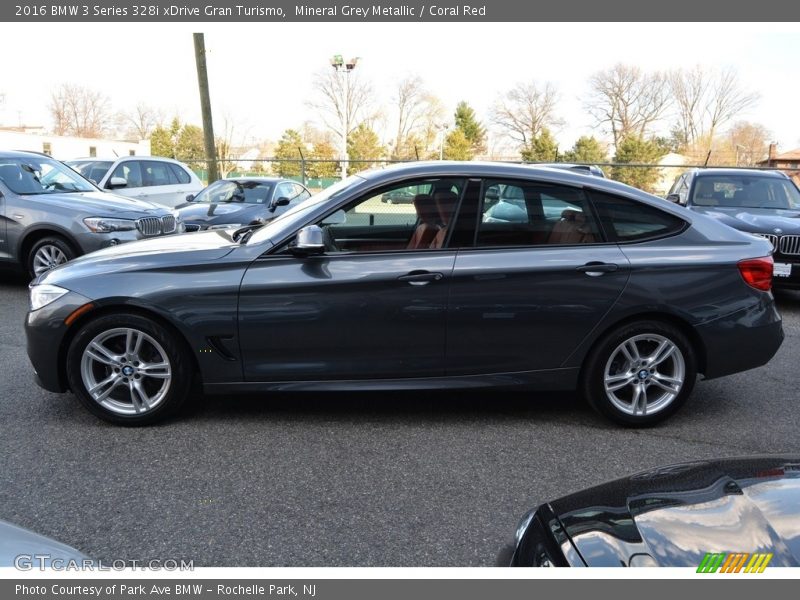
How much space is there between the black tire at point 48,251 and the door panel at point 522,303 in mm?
6330

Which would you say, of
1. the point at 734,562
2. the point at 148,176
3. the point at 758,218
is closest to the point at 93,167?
the point at 148,176

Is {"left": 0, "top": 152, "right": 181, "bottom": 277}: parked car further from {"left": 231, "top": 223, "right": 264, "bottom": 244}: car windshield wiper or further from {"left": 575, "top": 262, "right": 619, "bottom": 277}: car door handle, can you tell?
{"left": 575, "top": 262, "right": 619, "bottom": 277}: car door handle

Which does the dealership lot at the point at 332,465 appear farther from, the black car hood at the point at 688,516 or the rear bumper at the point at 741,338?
the black car hood at the point at 688,516

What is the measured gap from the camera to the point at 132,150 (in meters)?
65.3

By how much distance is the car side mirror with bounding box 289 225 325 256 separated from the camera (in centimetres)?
426

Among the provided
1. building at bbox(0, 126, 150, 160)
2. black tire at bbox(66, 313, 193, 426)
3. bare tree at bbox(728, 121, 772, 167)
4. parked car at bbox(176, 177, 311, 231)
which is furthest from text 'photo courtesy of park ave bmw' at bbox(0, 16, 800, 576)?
bare tree at bbox(728, 121, 772, 167)

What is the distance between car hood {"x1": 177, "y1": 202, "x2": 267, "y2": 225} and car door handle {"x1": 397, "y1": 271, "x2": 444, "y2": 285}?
8.47 meters

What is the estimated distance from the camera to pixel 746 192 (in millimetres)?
9703

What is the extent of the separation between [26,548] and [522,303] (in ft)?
10.2

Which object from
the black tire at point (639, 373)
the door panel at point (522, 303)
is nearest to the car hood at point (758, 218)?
the black tire at point (639, 373)

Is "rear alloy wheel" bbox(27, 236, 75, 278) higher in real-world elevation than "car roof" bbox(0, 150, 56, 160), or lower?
lower

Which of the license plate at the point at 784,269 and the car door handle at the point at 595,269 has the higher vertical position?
the car door handle at the point at 595,269

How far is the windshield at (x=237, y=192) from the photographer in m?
13.4
